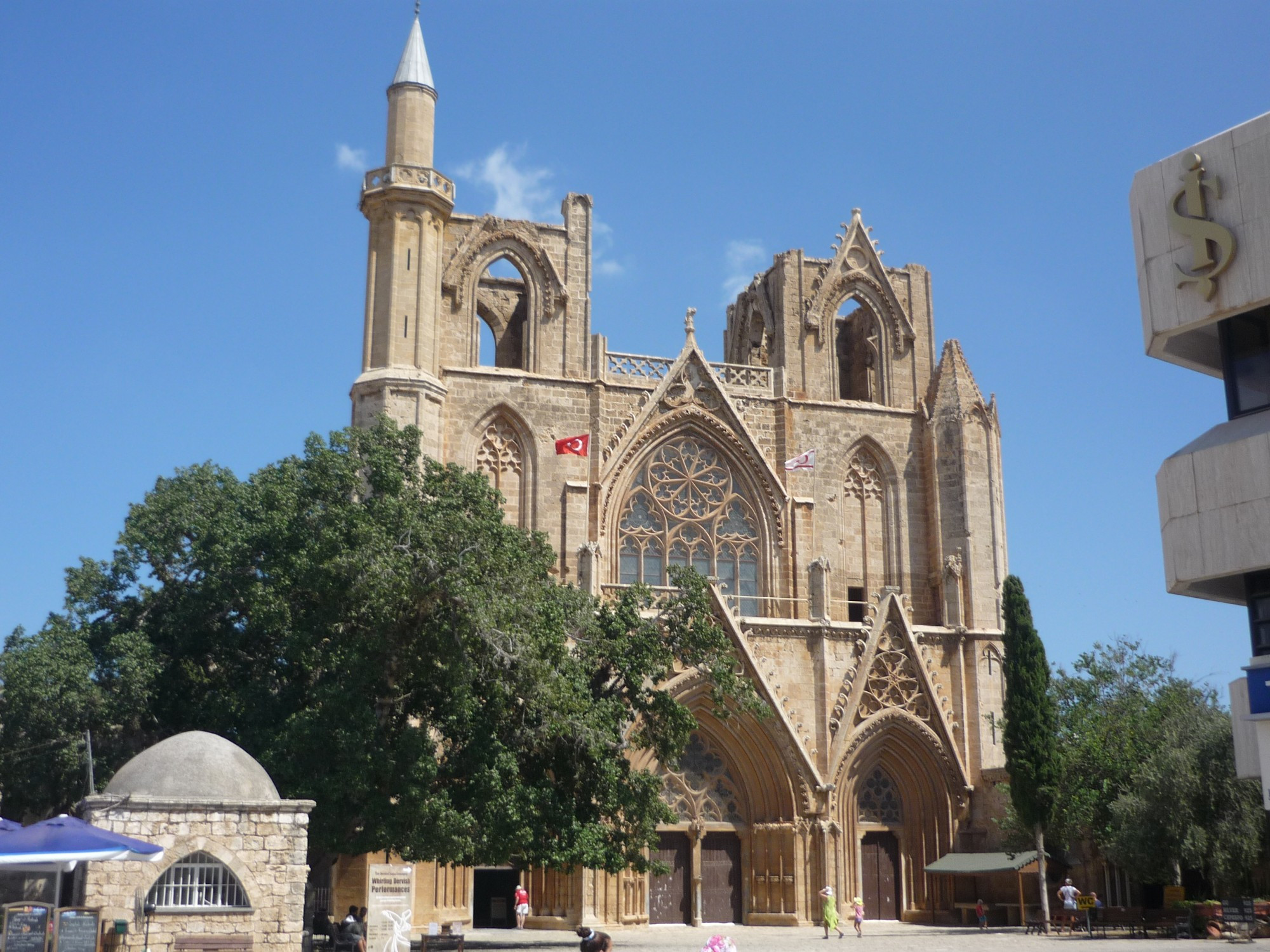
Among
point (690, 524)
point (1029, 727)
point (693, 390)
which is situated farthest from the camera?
point (693, 390)

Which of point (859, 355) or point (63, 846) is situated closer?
point (63, 846)

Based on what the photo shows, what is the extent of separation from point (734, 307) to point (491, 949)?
81.3ft

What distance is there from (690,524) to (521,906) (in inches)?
434

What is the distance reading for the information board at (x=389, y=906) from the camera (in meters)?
20.9

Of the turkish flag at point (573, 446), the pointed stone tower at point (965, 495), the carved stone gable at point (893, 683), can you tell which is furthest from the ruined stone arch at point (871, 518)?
the turkish flag at point (573, 446)

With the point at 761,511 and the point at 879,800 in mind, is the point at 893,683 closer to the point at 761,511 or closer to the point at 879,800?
the point at 879,800

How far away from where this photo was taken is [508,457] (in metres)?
37.7

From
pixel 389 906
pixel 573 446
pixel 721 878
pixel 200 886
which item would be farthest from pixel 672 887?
pixel 200 886

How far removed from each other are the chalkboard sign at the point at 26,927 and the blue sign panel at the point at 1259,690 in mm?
Answer: 17112

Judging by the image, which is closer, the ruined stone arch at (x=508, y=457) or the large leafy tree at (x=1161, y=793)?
the large leafy tree at (x=1161, y=793)

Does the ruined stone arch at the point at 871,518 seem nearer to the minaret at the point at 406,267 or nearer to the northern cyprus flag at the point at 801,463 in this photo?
the northern cyprus flag at the point at 801,463

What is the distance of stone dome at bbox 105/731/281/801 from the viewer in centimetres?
2020

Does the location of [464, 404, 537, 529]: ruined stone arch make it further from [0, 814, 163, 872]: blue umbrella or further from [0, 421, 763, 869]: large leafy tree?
A: [0, 814, 163, 872]: blue umbrella

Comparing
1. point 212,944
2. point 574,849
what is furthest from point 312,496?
point 212,944
